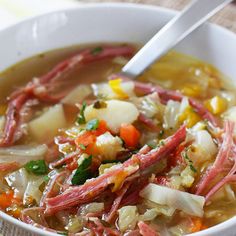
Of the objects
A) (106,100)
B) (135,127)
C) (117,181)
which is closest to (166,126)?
(135,127)

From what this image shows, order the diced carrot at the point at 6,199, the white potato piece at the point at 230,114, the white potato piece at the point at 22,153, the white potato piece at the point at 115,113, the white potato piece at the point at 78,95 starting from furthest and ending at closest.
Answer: the white potato piece at the point at 78,95, the white potato piece at the point at 230,114, the white potato piece at the point at 115,113, the white potato piece at the point at 22,153, the diced carrot at the point at 6,199

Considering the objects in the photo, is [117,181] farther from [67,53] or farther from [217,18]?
[217,18]

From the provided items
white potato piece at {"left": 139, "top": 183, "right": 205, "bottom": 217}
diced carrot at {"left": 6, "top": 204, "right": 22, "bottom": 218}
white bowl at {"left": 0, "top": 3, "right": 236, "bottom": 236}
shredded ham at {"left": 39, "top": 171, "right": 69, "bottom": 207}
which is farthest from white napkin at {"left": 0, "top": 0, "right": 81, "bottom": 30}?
white potato piece at {"left": 139, "top": 183, "right": 205, "bottom": 217}

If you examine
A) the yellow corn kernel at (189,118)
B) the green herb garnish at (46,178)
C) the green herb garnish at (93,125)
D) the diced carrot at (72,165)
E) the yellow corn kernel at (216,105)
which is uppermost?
the green herb garnish at (93,125)

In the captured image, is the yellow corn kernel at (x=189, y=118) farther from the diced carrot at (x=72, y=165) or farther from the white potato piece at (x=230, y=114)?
the diced carrot at (x=72, y=165)

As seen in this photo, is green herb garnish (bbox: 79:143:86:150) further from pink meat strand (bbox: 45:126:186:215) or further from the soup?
pink meat strand (bbox: 45:126:186:215)

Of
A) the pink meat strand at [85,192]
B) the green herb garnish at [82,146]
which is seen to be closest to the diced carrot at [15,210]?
the pink meat strand at [85,192]
